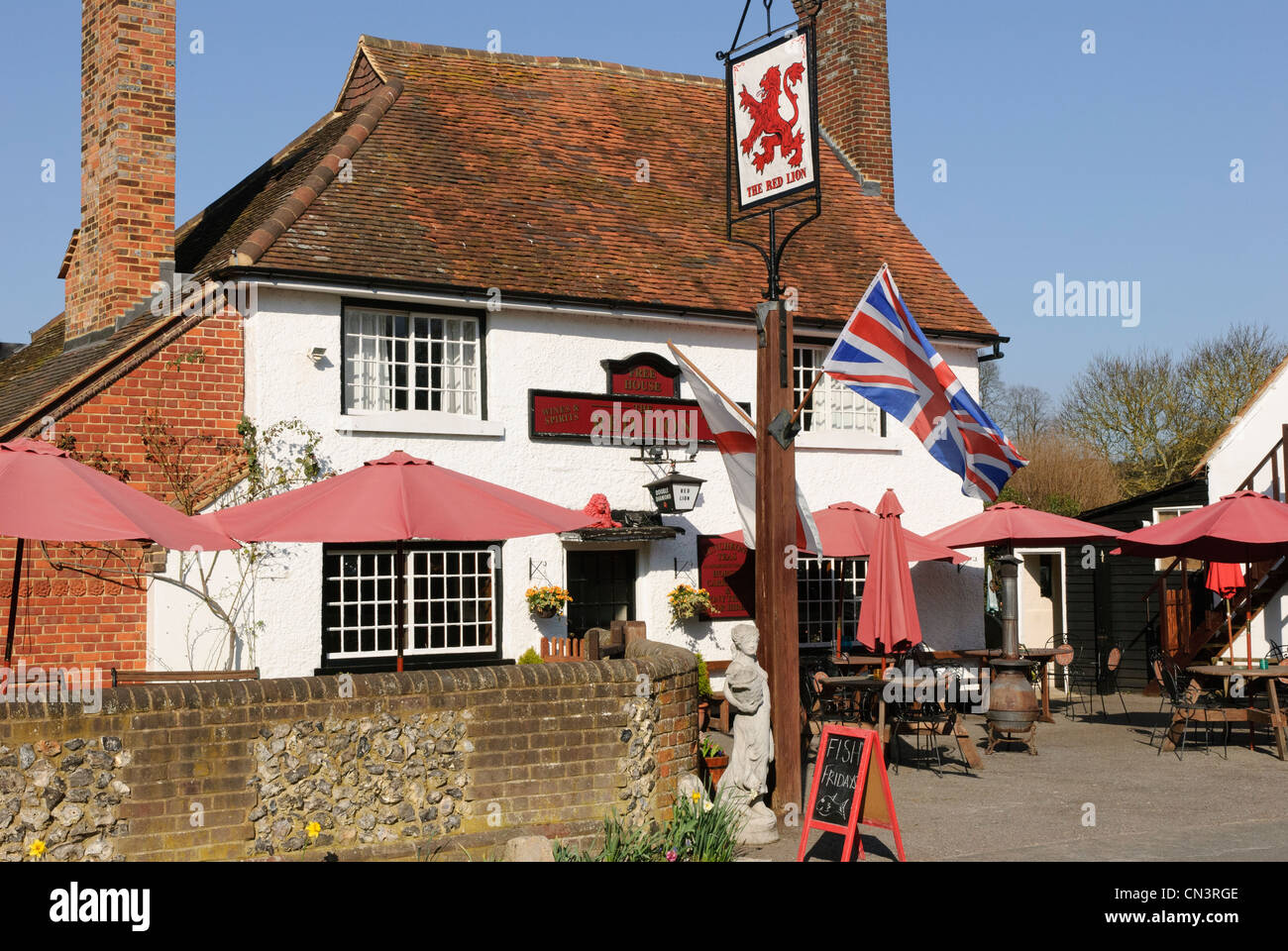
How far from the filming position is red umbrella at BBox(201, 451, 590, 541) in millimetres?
10469

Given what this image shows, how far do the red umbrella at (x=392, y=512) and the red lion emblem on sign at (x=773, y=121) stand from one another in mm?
3621

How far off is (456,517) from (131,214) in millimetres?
7155

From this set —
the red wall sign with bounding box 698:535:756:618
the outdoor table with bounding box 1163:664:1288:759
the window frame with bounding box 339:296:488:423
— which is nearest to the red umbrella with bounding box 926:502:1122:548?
the outdoor table with bounding box 1163:664:1288:759

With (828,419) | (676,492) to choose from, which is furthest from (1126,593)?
(676,492)

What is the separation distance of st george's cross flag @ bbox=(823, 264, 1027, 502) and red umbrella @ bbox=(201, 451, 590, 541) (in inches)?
116

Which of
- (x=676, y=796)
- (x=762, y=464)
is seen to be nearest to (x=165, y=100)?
(x=762, y=464)

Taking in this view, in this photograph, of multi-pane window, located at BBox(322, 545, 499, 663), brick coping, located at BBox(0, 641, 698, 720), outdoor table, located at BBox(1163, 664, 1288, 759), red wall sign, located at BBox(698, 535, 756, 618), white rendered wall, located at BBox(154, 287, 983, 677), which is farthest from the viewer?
red wall sign, located at BBox(698, 535, 756, 618)

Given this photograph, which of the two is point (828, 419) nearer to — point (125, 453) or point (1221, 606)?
point (1221, 606)

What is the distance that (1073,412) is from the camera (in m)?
36.9

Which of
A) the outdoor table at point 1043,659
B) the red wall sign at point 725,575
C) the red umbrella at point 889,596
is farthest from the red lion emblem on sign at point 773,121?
the outdoor table at point 1043,659

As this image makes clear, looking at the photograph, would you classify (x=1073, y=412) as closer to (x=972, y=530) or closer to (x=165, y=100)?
(x=972, y=530)

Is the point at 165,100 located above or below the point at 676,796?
above

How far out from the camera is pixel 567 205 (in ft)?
59.6

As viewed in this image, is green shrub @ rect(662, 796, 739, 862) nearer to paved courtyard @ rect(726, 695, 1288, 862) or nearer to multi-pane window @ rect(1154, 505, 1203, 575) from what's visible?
paved courtyard @ rect(726, 695, 1288, 862)
